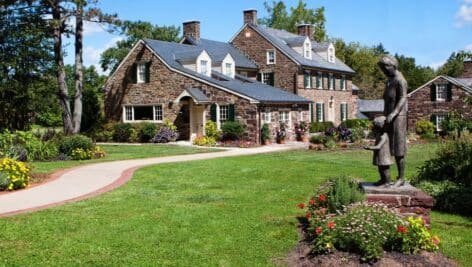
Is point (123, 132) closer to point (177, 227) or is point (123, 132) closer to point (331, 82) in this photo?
point (331, 82)

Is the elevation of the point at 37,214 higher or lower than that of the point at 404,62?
lower

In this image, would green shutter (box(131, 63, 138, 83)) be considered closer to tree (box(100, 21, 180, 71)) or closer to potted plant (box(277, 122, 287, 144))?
potted plant (box(277, 122, 287, 144))

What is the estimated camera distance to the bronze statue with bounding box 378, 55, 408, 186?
8.00 meters

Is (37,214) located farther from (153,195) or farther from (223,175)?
(223,175)

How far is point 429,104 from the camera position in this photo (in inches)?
1556

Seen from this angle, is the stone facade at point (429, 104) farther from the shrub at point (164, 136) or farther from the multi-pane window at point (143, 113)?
the multi-pane window at point (143, 113)

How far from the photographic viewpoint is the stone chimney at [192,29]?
38969 mm

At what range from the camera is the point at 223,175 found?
1574 cm

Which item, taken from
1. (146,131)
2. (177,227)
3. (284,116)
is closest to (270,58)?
(284,116)

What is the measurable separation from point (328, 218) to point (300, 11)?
58922mm

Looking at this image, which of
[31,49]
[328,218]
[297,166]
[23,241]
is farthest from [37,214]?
[31,49]

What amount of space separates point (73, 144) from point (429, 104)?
27.7m

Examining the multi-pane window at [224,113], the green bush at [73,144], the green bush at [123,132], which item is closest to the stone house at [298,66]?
the multi-pane window at [224,113]

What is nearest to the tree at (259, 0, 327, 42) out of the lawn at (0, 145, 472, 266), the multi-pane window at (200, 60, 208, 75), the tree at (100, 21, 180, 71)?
the tree at (100, 21, 180, 71)
